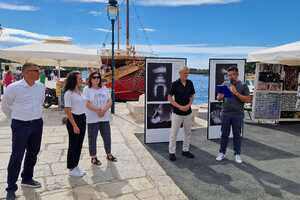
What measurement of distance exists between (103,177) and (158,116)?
247 centimetres

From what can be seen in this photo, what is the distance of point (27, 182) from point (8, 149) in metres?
2.11

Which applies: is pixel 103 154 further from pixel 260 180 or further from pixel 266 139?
pixel 266 139

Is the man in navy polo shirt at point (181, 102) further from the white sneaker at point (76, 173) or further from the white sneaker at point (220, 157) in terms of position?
the white sneaker at point (76, 173)

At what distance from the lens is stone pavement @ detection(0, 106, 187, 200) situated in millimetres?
3605

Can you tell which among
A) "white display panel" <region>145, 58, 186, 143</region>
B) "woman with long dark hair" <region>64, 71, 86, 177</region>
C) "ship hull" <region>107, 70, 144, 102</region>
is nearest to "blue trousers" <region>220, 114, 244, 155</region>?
"white display panel" <region>145, 58, 186, 143</region>

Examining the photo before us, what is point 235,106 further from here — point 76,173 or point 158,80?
point 76,173

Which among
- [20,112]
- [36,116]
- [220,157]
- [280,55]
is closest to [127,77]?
[280,55]

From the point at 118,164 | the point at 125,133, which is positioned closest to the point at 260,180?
the point at 118,164

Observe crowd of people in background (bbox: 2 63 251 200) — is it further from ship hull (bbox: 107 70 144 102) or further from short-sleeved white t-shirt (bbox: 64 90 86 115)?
ship hull (bbox: 107 70 144 102)

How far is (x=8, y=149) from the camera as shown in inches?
220

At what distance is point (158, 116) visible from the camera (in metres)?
6.40

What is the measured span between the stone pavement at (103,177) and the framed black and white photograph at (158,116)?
0.53 meters

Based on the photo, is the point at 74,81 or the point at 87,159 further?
the point at 87,159

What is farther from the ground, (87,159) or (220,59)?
(220,59)
